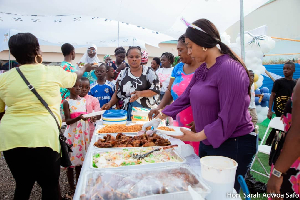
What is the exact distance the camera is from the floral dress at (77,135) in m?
2.53

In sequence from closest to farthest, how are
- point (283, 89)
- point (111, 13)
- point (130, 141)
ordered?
point (130, 141)
point (283, 89)
point (111, 13)

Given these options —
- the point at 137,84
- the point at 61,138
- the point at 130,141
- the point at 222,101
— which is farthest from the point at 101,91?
the point at 222,101

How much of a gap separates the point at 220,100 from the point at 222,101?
2cm

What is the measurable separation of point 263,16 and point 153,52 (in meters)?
10.1

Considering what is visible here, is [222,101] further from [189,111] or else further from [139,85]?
[139,85]

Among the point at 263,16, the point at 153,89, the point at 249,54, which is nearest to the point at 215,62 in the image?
the point at 153,89

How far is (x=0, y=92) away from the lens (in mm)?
1583

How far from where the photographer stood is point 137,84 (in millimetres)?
2721

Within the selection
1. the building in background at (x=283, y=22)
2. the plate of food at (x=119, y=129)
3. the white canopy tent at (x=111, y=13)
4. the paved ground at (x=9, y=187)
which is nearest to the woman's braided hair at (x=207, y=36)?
the plate of food at (x=119, y=129)

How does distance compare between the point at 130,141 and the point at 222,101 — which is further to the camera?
the point at 130,141

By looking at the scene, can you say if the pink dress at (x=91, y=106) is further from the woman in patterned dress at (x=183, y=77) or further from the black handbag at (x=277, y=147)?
the black handbag at (x=277, y=147)

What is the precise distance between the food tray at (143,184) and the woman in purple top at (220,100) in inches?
10.0

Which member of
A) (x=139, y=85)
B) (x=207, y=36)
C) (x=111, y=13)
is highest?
(x=111, y=13)

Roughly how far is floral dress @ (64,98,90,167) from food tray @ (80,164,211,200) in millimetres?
1475
